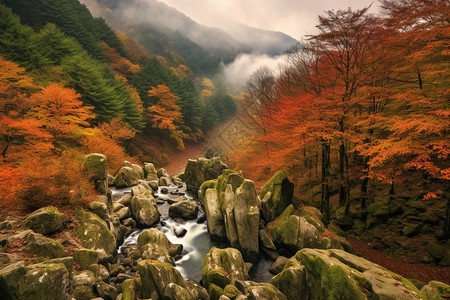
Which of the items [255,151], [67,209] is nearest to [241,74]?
[255,151]

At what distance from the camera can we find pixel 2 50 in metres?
18.3

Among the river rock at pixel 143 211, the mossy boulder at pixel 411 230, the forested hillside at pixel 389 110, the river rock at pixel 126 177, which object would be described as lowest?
the river rock at pixel 126 177

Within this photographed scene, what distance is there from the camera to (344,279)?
5.80m

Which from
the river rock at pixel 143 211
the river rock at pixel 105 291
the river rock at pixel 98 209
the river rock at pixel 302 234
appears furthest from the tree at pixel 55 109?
the river rock at pixel 302 234

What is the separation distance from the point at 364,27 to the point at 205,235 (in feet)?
47.1

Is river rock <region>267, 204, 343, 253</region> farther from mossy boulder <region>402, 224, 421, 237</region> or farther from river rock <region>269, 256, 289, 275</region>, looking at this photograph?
mossy boulder <region>402, 224, 421, 237</region>

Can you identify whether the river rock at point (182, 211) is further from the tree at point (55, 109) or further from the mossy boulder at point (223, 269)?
the tree at point (55, 109)

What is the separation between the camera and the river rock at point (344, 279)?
5.21 meters

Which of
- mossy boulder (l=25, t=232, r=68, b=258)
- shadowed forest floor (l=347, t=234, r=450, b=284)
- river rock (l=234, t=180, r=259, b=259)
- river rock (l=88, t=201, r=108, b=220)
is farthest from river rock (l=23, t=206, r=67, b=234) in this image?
shadowed forest floor (l=347, t=234, r=450, b=284)

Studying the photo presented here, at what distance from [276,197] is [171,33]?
309 feet

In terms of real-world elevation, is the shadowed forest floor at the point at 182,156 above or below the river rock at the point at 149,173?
below

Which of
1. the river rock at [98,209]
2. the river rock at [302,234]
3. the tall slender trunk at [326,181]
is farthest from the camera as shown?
the tall slender trunk at [326,181]

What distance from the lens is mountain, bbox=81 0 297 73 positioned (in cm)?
7269

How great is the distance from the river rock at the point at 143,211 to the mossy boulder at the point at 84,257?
5.04 m
